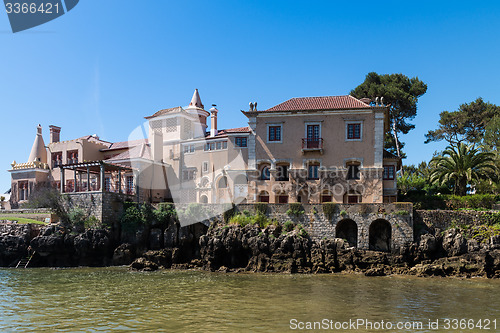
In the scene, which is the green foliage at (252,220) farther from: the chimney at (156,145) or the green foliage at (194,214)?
the chimney at (156,145)

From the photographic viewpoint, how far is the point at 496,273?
30.5 m

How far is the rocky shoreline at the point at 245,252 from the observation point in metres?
32.3

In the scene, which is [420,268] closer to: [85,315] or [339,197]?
[339,197]

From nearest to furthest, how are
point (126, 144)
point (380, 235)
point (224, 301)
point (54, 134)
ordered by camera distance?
point (224, 301) < point (380, 235) < point (126, 144) < point (54, 134)

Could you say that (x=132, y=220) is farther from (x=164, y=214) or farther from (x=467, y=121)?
(x=467, y=121)

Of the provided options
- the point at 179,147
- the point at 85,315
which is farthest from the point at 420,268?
the point at 179,147

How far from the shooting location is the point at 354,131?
40.4m

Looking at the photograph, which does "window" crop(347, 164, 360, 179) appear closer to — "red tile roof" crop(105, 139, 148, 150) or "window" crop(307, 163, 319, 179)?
"window" crop(307, 163, 319, 179)

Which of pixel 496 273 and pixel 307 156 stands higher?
pixel 307 156

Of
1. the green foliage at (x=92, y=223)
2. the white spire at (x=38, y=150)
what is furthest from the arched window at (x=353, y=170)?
the white spire at (x=38, y=150)

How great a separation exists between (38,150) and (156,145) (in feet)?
60.3

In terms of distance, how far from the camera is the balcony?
40.5 metres

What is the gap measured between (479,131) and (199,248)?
41.3 m

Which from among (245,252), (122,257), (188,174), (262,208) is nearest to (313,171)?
(262,208)
